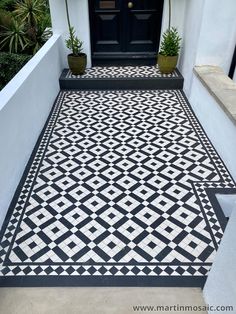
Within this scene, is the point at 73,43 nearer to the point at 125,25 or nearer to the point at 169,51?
the point at 125,25

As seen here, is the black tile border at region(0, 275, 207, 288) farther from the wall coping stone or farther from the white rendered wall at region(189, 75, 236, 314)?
the wall coping stone

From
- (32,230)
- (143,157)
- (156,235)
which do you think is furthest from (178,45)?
(32,230)

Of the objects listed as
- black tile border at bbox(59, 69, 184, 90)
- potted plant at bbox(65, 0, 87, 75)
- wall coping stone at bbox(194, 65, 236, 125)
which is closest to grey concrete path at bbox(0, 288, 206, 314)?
wall coping stone at bbox(194, 65, 236, 125)

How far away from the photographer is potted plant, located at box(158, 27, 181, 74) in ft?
14.1

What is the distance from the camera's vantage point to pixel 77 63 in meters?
4.39

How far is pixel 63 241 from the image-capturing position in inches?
84.6

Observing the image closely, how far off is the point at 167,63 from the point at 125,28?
971 millimetres

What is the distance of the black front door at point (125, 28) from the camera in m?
4.51

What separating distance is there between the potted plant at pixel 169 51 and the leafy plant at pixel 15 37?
2.52 m

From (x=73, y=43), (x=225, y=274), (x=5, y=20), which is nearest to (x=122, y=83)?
(x=73, y=43)

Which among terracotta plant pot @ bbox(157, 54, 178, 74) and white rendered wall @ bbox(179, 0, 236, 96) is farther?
terracotta plant pot @ bbox(157, 54, 178, 74)

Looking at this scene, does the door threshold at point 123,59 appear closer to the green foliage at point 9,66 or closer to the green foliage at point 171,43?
the green foliage at point 171,43

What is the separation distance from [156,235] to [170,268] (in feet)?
A: 0.93

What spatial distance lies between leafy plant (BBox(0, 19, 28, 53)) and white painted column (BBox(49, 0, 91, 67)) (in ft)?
3.48
